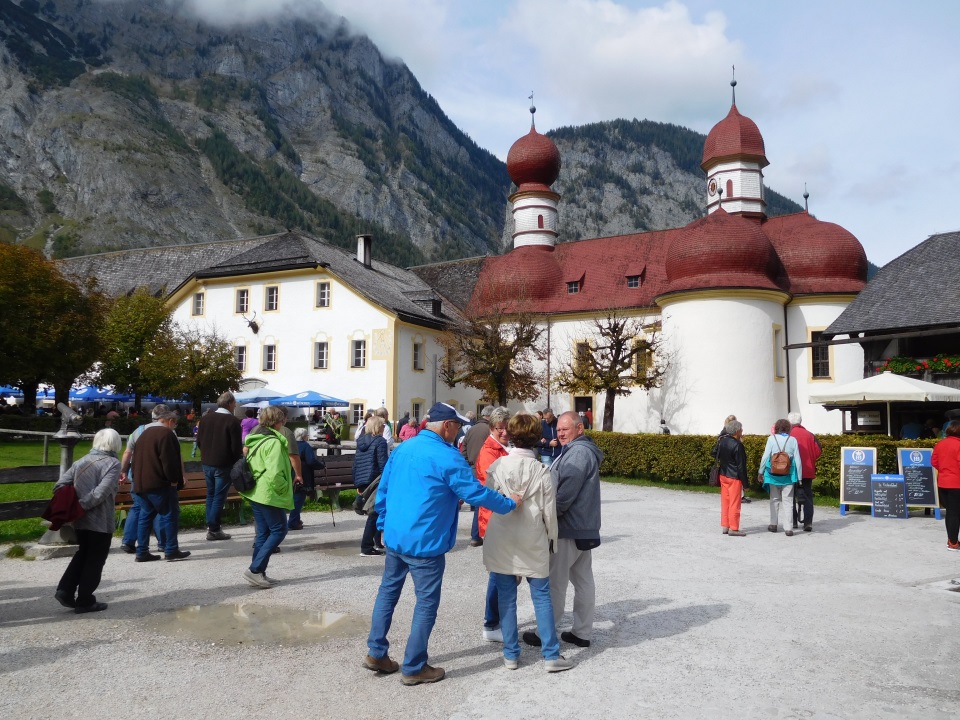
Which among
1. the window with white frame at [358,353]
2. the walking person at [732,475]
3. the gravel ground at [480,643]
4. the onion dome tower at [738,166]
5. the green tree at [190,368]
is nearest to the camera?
the gravel ground at [480,643]

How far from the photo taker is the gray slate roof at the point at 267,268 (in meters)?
35.0

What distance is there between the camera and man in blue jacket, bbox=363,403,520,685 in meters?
4.98

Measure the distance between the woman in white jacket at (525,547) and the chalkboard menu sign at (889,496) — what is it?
418 inches

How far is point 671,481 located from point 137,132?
431 feet

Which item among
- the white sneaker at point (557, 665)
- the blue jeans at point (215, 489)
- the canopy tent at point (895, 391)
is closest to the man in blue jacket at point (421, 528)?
the white sneaker at point (557, 665)

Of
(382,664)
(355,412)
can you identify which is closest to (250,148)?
(355,412)

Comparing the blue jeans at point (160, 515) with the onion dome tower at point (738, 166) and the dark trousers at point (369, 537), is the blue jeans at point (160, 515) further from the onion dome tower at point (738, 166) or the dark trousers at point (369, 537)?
the onion dome tower at point (738, 166)

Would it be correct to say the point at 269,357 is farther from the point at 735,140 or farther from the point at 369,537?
the point at 369,537

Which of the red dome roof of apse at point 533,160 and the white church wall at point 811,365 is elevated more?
the red dome roof of apse at point 533,160

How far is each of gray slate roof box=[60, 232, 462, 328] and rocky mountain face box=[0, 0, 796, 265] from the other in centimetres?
6645

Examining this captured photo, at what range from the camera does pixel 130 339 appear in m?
33.9

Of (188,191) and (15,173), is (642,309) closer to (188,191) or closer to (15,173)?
(188,191)

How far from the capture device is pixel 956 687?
5023mm

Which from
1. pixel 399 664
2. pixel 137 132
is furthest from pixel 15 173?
pixel 399 664
